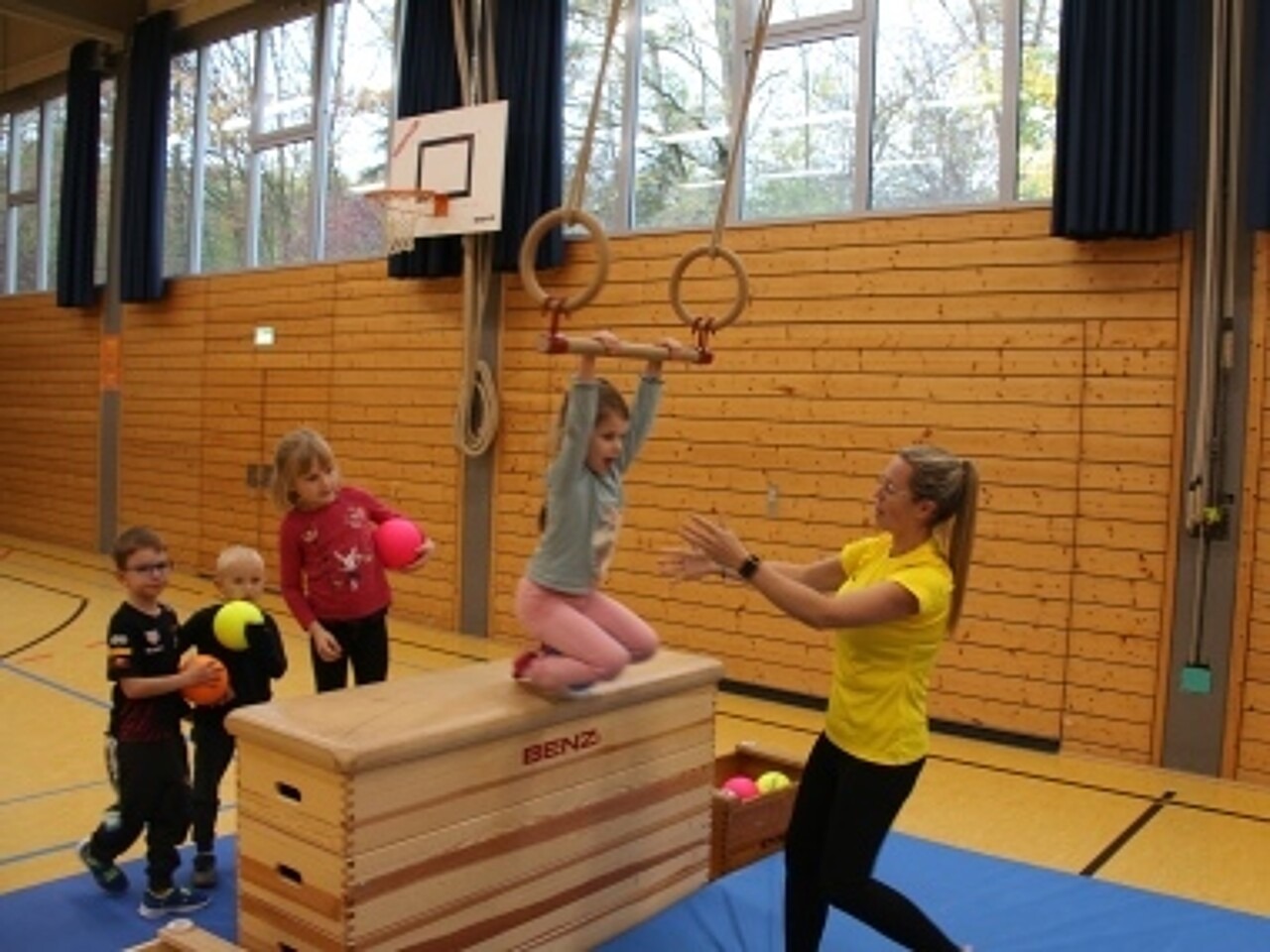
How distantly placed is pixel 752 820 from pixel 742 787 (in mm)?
195

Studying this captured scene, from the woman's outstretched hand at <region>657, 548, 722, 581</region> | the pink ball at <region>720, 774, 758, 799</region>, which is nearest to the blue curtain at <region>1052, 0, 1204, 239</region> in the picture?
the pink ball at <region>720, 774, 758, 799</region>

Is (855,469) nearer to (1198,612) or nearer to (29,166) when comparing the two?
(1198,612)

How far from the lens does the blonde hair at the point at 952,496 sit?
2.35m

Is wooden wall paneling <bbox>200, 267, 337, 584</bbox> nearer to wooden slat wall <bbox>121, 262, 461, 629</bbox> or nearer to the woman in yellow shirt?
wooden slat wall <bbox>121, 262, 461, 629</bbox>

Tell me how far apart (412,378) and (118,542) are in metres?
4.43

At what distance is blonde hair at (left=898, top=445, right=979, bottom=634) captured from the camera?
2.35 meters

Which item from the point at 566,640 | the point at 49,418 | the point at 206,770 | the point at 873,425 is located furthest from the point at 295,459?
the point at 49,418

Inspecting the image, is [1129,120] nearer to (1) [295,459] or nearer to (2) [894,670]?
(2) [894,670]

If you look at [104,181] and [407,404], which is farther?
[104,181]

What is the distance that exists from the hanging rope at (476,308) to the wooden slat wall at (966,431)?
0.92 metres

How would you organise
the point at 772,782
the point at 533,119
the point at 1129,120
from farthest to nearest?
the point at 533,119 → the point at 1129,120 → the point at 772,782

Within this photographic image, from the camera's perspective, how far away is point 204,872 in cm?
314

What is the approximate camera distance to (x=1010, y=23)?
5.11 metres

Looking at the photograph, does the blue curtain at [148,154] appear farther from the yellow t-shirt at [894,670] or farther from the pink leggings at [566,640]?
the yellow t-shirt at [894,670]
